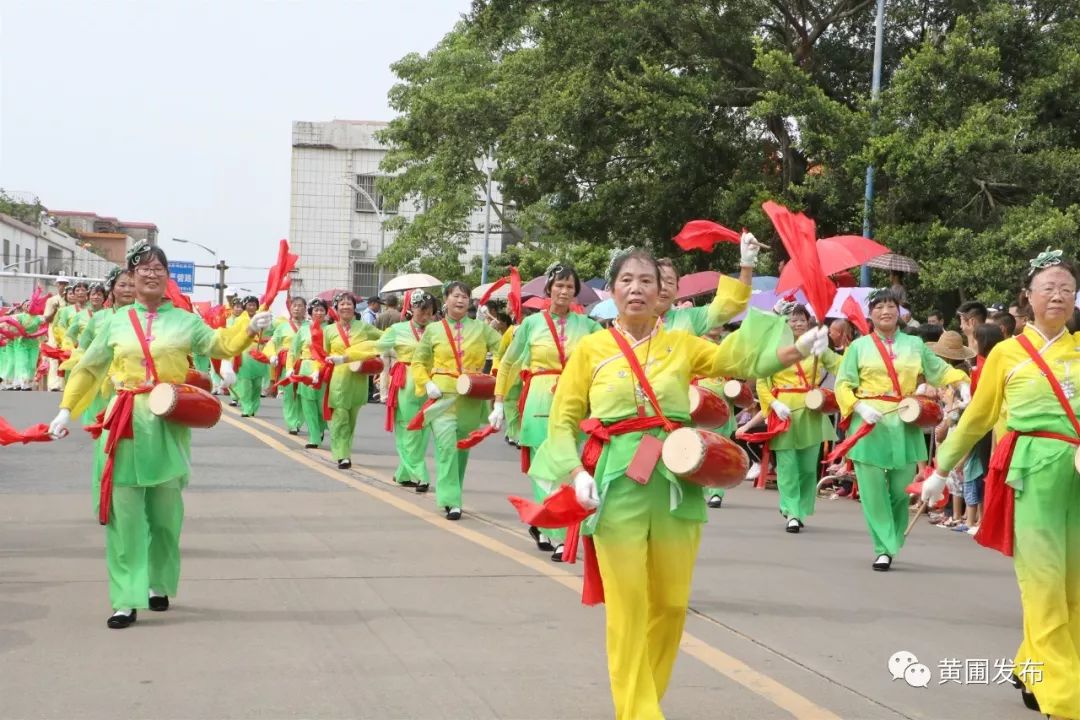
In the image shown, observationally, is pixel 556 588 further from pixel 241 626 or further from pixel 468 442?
pixel 468 442

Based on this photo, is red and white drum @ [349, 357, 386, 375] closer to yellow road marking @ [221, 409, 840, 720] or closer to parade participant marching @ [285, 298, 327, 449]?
yellow road marking @ [221, 409, 840, 720]

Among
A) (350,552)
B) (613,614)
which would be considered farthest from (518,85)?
(613,614)

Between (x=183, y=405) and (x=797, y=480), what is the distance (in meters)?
6.06

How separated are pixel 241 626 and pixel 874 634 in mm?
3239

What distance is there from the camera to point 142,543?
293 inches

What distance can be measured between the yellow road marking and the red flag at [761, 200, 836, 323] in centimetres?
161

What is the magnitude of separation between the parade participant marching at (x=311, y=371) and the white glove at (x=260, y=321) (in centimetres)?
990

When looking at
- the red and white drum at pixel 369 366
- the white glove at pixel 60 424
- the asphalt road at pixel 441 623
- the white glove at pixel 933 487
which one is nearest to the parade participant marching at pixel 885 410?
the asphalt road at pixel 441 623

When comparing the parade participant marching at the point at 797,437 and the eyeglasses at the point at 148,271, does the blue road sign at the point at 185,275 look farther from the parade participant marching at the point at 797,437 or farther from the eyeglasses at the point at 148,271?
the eyeglasses at the point at 148,271

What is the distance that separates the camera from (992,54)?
733 inches

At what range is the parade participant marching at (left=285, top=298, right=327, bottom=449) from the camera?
1788cm

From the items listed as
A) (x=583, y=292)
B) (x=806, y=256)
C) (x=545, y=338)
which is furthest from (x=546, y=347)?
(x=583, y=292)

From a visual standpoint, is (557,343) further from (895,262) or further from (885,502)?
(895,262)

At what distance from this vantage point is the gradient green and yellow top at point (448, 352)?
12.4m
